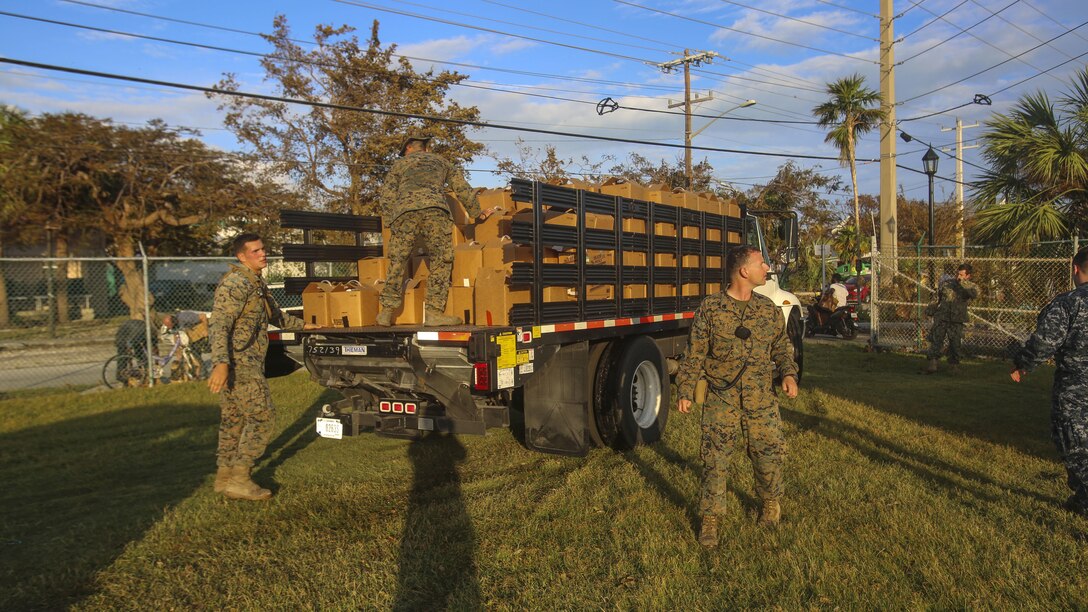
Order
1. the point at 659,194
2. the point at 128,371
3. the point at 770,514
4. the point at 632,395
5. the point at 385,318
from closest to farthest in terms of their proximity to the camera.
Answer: the point at 770,514 < the point at 385,318 < the point at 632,395 < the point at 659,194 < the point at 128,371

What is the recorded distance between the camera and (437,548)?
4527 millimetres

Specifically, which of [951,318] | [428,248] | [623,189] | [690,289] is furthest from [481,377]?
[951,318]

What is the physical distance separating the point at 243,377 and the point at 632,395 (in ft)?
11.5

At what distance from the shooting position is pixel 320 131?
63.0 ft

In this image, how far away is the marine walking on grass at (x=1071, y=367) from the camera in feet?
16.0

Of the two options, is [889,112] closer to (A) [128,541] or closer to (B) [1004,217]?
(B) [1004,217]

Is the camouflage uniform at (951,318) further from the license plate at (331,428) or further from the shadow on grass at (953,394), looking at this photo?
the license plate at (331,428)

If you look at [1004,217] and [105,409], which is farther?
[1004,217]

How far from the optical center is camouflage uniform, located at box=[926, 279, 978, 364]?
11711 millimetres

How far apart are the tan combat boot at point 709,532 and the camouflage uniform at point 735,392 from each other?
0.04 meters

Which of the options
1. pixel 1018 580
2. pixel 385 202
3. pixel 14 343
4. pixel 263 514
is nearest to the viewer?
pixel 1018 580

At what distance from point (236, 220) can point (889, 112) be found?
→ 18888 millimetres

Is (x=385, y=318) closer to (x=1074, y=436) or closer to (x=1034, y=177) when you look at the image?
(x=1074, y=436)

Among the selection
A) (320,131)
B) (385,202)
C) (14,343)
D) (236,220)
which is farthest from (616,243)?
(236,220)
